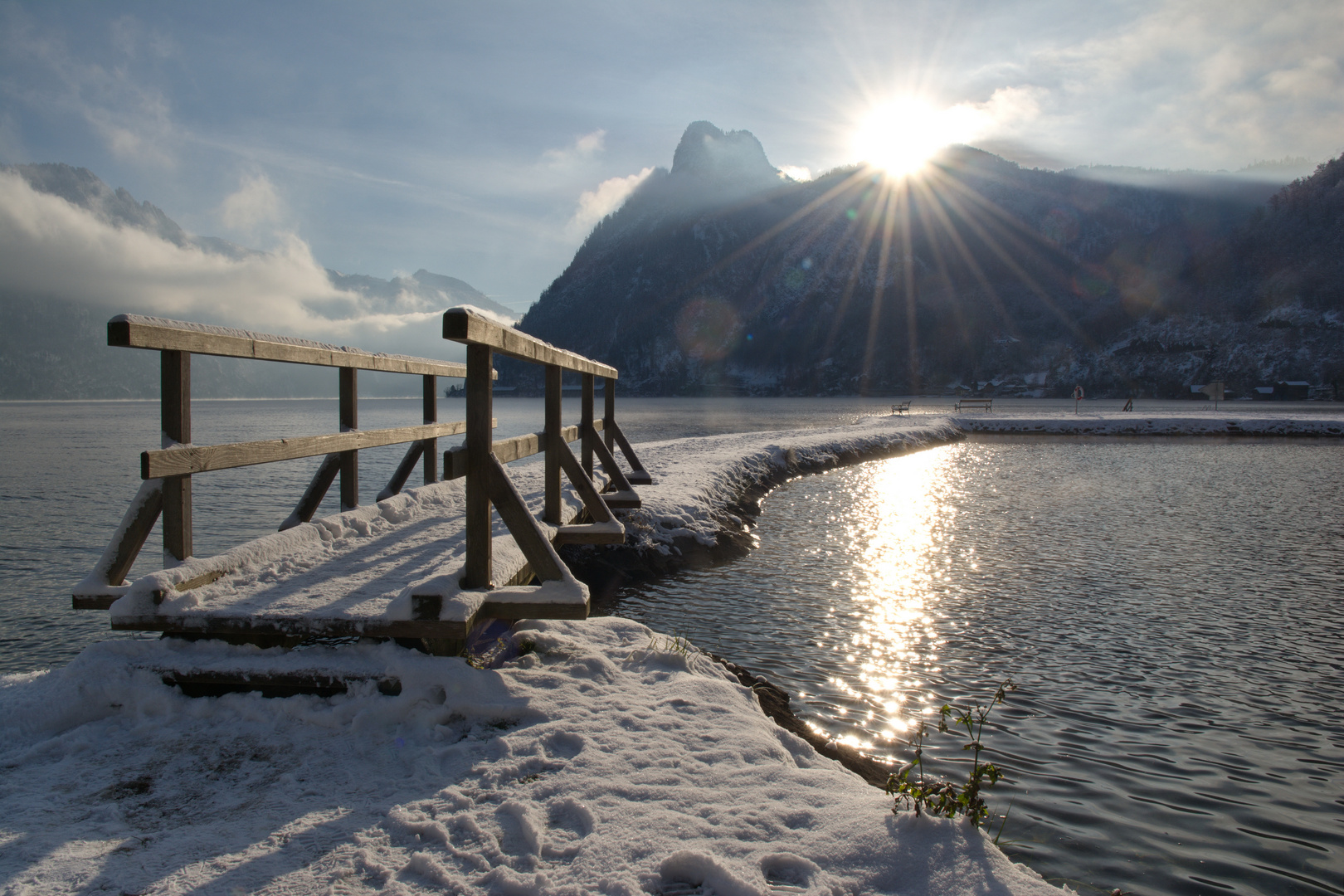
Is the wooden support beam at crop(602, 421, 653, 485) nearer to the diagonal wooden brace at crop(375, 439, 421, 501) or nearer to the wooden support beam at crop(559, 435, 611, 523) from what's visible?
the diagonal wooden brace at crop(375, 439, 421, 501)

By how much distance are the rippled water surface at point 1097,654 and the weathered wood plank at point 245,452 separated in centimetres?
344

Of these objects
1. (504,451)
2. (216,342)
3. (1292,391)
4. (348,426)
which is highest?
(1292,391)

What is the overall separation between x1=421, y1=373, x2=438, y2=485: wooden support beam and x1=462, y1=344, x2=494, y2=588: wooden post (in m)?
4.88

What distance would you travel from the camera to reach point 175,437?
15.9ft

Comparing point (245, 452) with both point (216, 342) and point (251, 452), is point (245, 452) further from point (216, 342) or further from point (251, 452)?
point (216, 342)

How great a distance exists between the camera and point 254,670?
393cm

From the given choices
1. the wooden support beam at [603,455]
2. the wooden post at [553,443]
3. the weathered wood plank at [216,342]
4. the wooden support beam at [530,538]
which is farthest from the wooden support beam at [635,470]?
the wooden support beam at [530,538]

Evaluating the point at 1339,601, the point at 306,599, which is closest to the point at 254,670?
the point at 306,599

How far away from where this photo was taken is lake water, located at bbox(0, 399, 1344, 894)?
13.0 feet

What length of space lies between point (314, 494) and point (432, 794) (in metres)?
4.65

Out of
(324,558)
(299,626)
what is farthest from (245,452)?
(299,626)

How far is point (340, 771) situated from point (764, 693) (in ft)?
9.65

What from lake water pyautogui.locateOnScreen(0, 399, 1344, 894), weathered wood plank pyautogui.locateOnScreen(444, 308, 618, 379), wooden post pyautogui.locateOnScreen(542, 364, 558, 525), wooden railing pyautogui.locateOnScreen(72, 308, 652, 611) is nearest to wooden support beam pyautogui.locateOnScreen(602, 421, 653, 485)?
lake water pyautogui.locateOnScreen(0, 399, 1344, 894)

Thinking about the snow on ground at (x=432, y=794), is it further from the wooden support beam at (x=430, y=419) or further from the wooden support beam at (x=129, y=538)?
the wooden support beam at (x=430, y=419)
